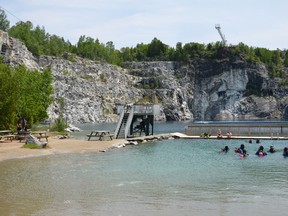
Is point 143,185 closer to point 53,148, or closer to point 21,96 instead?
point 53,148

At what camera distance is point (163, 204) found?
21219 mm

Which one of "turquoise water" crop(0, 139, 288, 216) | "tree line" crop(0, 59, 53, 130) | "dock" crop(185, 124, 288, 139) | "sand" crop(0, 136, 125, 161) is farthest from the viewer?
"dock" crop(185, 124, 288, 139)

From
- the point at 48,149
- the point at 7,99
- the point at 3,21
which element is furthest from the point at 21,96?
the point at 3,21

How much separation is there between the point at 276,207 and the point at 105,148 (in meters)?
30.2

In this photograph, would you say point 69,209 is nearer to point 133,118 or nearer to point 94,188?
point 94,188

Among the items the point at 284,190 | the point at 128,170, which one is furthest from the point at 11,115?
the point at 284,190

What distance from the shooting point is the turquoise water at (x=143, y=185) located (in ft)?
66.5

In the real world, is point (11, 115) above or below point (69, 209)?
above

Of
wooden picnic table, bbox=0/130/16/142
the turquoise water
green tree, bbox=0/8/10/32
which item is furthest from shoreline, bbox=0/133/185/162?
green tree, bbox=0/8/10/32

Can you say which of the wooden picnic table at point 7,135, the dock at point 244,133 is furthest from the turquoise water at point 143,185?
the dock at point 244,133

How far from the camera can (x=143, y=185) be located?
26625mm

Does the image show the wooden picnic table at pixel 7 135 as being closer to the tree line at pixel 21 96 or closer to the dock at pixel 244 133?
the tree line at pixel 21 96

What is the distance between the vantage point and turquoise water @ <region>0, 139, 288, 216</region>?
20281 millimetres

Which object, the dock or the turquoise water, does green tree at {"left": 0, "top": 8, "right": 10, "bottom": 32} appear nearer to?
the dock
